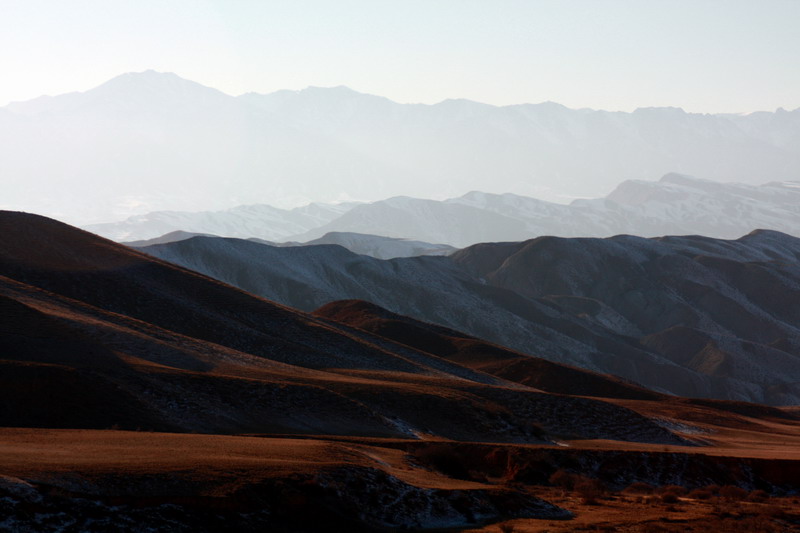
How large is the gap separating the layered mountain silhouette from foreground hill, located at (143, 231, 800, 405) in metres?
52.2

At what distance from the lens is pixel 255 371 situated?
46.6 metres

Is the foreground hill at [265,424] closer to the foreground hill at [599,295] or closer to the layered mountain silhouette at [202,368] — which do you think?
the layered mountain silhouette at [202,368]

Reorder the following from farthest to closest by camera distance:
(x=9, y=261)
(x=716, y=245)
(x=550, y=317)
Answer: (x=716, y=245) < (x=550, y=317) < (x=9, y=261)

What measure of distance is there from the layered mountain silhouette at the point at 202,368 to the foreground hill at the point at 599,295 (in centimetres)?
5217

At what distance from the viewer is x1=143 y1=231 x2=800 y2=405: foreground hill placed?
122 meters

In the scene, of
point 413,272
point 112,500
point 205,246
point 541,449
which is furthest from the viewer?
point 413,272

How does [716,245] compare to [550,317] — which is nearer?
[550,317]

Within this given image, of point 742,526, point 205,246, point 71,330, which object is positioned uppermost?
point 205,246

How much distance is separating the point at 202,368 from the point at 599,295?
120929mm

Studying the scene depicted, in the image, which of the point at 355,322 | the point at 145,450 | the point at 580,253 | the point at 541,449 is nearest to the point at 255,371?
the point at 541,449

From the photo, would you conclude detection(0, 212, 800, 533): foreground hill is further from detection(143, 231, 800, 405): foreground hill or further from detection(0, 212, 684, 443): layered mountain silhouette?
detection(143, 231, 800, 405): foreground hill

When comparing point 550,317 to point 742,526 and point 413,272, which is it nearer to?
point 413,272

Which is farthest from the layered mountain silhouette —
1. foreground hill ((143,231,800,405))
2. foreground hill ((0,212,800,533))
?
foreground hill ((143,231,800,405))

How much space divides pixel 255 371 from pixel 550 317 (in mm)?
91814
